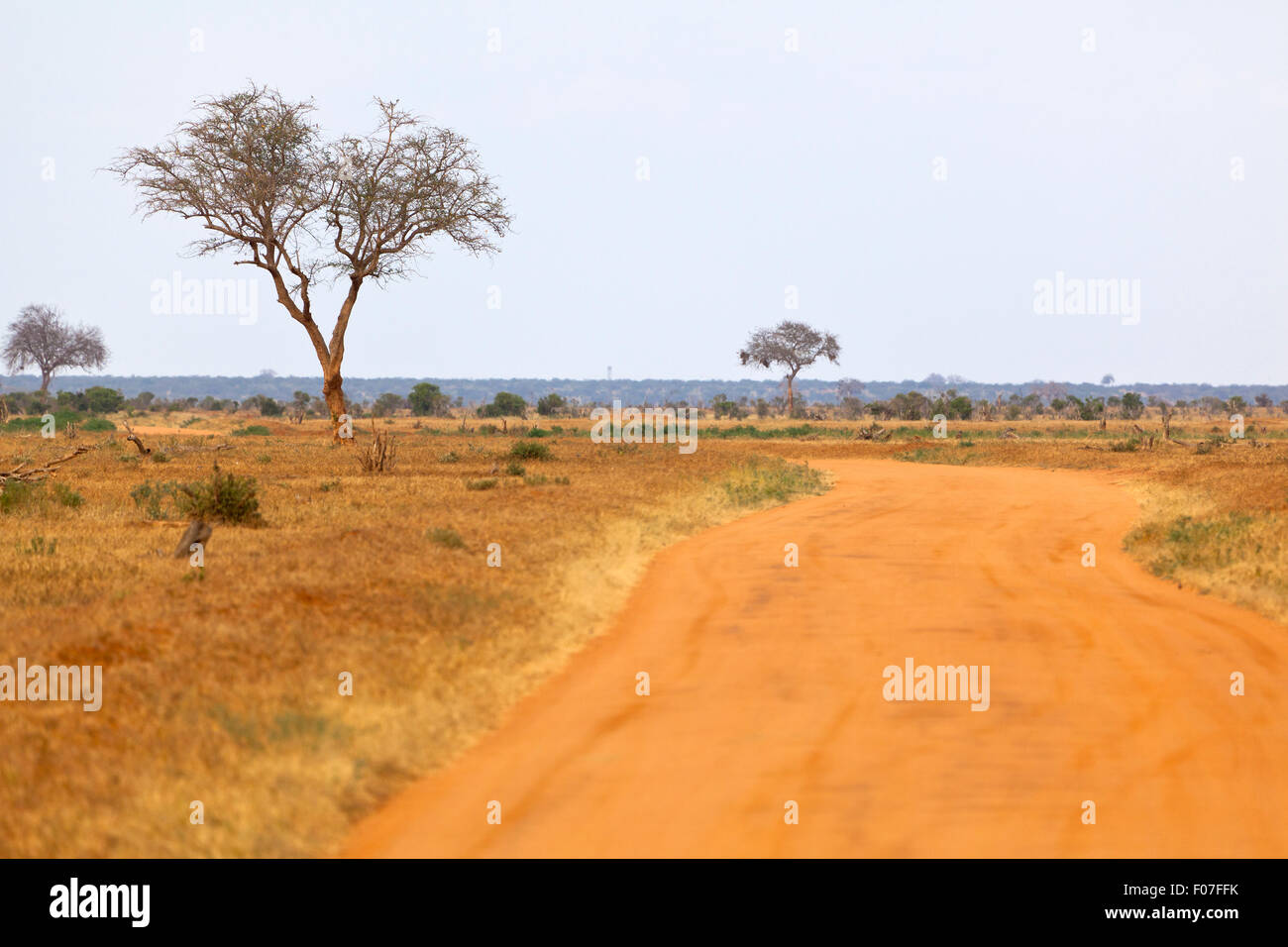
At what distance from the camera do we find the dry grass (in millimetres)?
5629

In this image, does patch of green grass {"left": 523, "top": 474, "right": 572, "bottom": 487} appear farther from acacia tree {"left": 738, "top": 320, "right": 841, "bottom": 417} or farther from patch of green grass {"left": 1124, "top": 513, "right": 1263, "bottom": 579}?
acacia tree {"left": 738, "top": 320, "right": 841, "bottom": 417}

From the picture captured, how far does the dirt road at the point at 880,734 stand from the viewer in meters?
5.80

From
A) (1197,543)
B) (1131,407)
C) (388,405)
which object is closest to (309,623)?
(1197,543)

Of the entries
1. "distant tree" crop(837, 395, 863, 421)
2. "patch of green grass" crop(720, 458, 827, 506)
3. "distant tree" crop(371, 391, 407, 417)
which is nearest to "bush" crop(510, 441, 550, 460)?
"patch of green grass" crop(720, 458, 827, 506)

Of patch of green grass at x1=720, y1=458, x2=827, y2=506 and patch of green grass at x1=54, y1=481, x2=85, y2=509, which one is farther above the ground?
patch of green grass at x1=54, y1=481, x2=85, y2=509

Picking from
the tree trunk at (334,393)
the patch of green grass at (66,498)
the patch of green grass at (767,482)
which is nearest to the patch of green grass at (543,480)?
the patch of green grass at (767,482)

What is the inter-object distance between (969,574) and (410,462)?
59.2 feet

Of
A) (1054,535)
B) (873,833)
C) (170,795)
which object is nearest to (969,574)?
(1054,535)

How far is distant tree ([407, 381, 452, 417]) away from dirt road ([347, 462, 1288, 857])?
67308 millimetres

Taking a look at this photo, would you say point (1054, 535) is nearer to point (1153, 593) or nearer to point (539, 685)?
point (1153, 593)

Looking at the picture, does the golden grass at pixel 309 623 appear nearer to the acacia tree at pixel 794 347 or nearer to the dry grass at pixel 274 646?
the dry grass at pixel 274 646

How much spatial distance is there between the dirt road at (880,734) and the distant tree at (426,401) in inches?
2650

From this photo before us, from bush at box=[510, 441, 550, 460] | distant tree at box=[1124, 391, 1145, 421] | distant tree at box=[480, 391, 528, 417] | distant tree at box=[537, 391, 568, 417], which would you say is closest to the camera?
bush at box=[510, 441, 550, 460]
